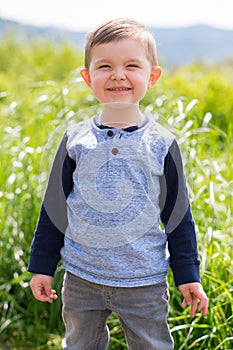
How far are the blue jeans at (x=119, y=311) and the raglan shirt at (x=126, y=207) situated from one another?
4 centimetres

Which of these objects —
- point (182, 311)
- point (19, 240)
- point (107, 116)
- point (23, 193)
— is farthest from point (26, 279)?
point (107, 116)

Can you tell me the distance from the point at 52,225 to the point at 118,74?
547mm

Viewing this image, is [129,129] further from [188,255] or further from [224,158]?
[224,158]

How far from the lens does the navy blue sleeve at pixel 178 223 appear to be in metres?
1.98

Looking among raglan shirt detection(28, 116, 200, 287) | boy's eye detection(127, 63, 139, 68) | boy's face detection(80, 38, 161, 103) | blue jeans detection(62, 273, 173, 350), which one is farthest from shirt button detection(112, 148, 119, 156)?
blue jeans detection(62, 273, 173, 350)

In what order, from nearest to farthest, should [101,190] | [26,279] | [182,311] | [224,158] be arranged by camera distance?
[101,190]
[182,311]
[26,279]
[224,158]

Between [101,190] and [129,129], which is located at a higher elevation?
[129,129]

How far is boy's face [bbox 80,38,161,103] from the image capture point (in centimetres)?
189

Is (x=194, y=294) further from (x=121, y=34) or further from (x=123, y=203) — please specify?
(x=121, y=34)

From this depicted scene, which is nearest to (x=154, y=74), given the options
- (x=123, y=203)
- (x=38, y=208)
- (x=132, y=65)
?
(x=132, y=65)

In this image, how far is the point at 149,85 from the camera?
2.03 meters

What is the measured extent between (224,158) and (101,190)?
6.57ft

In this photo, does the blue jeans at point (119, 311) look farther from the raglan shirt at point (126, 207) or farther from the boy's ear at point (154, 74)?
the boy's ear at point (154, 74)

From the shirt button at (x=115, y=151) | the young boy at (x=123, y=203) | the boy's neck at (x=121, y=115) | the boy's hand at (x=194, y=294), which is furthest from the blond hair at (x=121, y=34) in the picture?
the boy's hand at (x=194, y=294)
